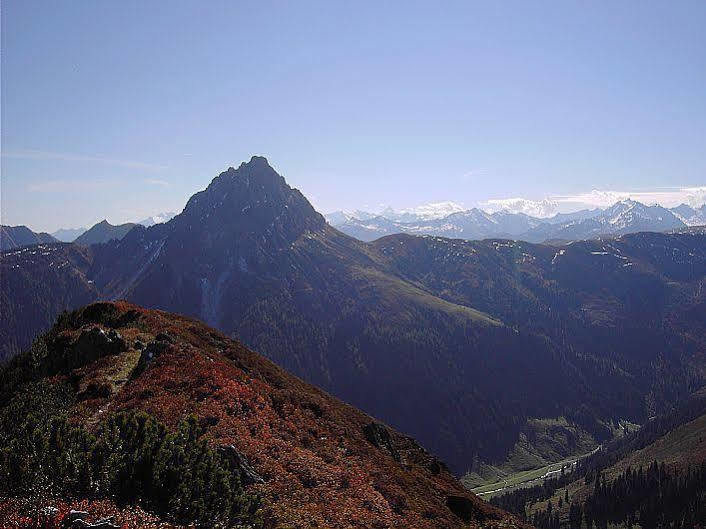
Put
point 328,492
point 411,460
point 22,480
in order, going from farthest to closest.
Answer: point 411,460
point 328,492
point 22,480

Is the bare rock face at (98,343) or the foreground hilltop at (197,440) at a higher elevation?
the bare rock face at (98,343)

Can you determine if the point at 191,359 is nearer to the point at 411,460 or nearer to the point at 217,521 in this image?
the point at 217,521

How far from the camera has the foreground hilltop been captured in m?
16.4

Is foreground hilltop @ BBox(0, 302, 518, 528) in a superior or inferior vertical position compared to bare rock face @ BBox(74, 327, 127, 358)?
inferior

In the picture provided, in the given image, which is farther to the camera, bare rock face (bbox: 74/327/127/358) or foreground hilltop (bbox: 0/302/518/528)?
bare rock face (bbox: 74/327/127/358)

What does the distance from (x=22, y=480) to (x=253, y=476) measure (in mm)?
10201

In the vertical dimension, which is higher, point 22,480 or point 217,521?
point 22,480

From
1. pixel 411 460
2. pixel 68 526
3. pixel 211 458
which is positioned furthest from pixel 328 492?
pixel 411 460

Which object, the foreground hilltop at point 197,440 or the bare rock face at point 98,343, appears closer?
the foreground hilltop at point 197,440

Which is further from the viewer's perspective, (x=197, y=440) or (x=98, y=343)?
(x=98, y=343)

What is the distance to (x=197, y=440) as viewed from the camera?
22359mm

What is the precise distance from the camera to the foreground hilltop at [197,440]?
1639 centimetres

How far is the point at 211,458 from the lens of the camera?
768 inches

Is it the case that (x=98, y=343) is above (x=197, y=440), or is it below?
above
